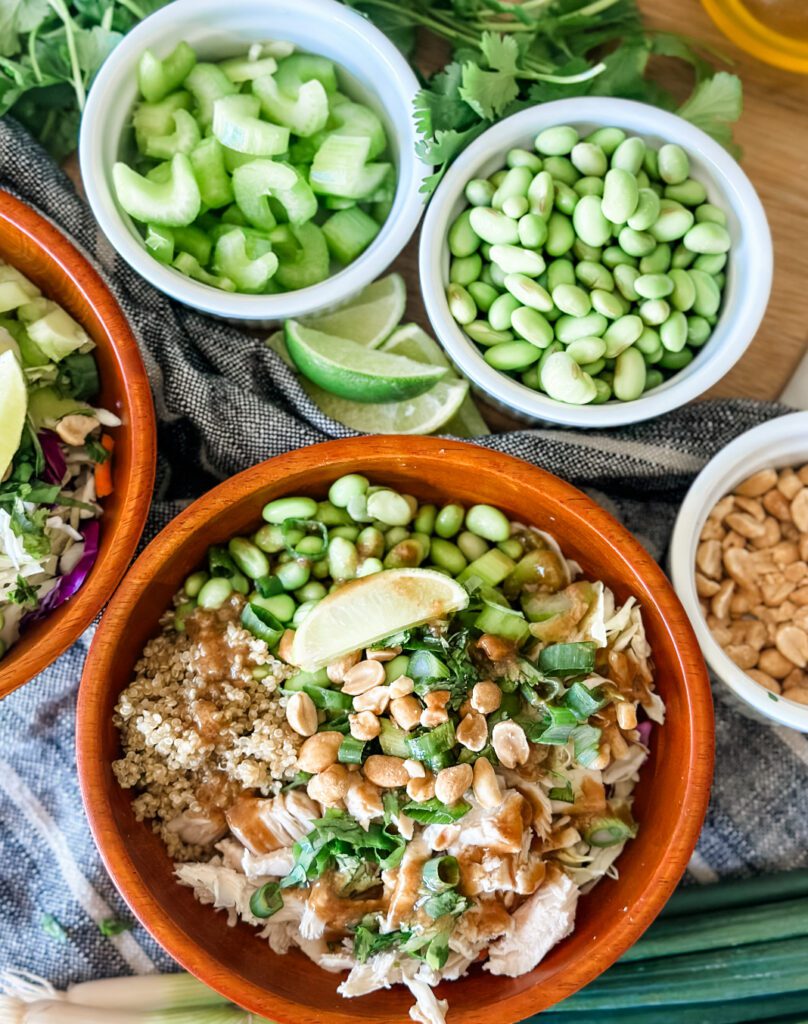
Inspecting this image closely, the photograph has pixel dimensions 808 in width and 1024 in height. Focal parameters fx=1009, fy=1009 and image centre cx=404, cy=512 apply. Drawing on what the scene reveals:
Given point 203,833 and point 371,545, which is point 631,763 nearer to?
point 371,545

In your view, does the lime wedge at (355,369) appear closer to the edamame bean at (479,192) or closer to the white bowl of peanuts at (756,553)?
the edamame bean at (479,192)

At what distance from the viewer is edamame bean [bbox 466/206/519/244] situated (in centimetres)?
163

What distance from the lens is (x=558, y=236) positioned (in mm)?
1659

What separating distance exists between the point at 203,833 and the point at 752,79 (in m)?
1.64

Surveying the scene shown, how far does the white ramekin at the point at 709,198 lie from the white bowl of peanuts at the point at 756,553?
0.15m

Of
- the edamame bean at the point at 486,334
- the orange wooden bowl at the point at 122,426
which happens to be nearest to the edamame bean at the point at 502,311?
the edamame bean at the point at 486,334

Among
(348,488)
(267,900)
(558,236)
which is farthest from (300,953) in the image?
(558,236)

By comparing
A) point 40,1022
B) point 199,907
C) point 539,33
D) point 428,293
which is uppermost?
point 539,33

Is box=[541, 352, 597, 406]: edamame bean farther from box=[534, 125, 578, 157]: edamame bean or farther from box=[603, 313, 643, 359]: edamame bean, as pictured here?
box=[534, 125, 578, 157]: edamame bean

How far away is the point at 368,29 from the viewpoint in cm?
167

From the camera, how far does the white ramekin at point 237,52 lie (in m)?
1.62

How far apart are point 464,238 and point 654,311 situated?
1.09 ft

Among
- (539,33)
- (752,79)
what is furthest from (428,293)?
(752,79)

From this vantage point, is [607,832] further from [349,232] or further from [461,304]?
[349,232]
